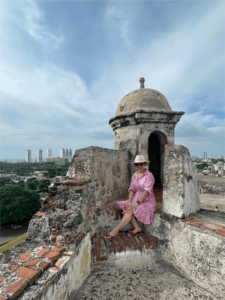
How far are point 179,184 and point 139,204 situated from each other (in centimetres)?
74

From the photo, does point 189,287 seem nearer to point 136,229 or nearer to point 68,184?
point 136,229

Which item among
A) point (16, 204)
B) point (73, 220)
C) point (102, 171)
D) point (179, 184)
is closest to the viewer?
point (73, 220)

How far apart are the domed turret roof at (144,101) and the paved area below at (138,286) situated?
3.52 metres

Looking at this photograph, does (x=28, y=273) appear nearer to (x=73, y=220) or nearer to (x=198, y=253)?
(x=73, y=220)

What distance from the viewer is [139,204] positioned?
2.77 metres

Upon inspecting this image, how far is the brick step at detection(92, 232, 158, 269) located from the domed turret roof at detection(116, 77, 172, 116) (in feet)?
10.1

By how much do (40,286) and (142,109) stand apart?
3656 mm

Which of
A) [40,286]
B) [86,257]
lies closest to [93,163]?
[86,257]

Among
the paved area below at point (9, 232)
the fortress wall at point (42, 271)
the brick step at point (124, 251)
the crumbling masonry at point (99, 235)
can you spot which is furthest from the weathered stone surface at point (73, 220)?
the paved area below at point (9, 232)

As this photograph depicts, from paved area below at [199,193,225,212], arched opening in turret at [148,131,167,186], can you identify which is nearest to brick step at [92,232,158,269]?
arched opening in turret at [148,131,167,186]

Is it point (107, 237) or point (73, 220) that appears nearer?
point (73, 220)

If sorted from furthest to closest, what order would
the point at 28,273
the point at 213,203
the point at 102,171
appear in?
the point at 213,203 < the point at 102,171 < the point at 28,273

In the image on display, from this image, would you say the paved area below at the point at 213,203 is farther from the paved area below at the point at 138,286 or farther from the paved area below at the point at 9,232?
the paved area below at the point at 9,232

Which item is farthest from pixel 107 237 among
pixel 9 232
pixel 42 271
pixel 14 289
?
pixel 9 232
